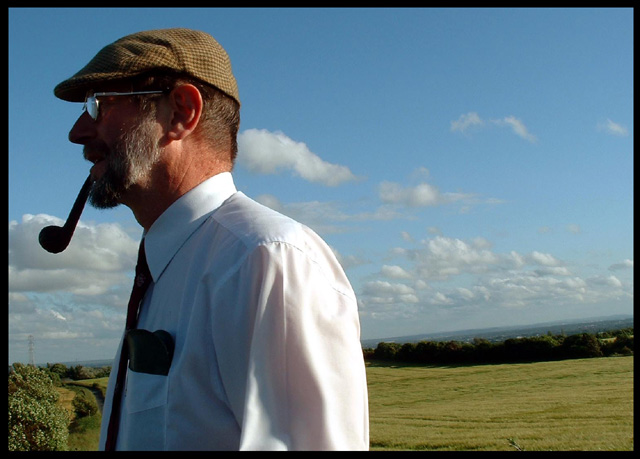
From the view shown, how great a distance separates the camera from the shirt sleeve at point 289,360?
1.31m

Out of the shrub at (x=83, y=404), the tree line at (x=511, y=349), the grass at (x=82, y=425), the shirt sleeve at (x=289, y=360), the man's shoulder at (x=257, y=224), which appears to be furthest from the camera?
the shrub at (x=83, y=404)

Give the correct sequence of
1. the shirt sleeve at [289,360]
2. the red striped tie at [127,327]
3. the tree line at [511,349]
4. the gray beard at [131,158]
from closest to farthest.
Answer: the shirt sleeve at [289,360] < the red striped tie at [127,327] < the gray beard at [131,158] < the tree line at [511,349]

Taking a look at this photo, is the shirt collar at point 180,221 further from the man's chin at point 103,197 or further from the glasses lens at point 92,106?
the glasses lens at point 92,106

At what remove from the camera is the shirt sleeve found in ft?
4.31

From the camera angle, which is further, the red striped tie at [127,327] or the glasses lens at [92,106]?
the glasses lens at [92,106]

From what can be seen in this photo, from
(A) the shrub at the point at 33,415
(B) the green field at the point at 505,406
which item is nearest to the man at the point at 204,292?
(B) the green field at the point at 505,406

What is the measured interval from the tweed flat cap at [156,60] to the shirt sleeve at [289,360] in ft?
2.66

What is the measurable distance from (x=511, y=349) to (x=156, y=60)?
6072 cm

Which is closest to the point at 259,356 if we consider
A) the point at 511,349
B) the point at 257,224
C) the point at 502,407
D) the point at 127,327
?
the point at 257,224

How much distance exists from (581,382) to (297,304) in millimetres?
51296

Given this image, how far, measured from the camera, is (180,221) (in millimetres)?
1755

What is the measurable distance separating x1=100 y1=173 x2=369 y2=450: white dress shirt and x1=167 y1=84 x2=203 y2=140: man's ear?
0.49 m

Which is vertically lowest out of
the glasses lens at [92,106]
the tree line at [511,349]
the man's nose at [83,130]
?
the tree line at [511,349]
